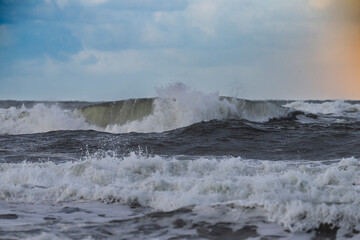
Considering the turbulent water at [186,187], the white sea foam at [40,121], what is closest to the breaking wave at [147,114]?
the white sea foam at [40,121]

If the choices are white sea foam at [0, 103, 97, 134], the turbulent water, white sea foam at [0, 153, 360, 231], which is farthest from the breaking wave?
white sea foam at [0, 153, 360, 231]

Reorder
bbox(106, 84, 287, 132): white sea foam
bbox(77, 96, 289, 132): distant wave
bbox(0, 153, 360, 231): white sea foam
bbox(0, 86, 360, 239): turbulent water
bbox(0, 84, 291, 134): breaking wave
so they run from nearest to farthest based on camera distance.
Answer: bbox(0, 86, 360, 239): turbulent water < bbox(0, 153, 360, 231): white sea foam < bbox(106, 84, 287, 132): white sea foam < bbox(77, 96, 289, 132): distant wave < bbox(0, 84, 291, 134): breaking wave

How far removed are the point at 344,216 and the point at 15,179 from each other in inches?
197

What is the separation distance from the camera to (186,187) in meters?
7.27

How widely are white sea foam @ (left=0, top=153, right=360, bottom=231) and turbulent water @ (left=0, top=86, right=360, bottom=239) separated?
0.01 meters

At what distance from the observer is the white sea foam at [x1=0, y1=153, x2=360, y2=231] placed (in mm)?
5781

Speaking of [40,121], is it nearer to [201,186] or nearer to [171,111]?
[171,111]

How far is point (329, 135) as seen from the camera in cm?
1447

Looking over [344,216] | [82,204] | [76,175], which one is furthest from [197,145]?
[344,216]

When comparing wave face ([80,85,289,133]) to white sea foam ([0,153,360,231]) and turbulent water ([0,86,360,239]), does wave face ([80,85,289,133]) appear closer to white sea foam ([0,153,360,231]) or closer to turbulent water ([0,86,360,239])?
turbulent water ([0,86,360,239])

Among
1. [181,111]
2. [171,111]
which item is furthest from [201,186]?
[171,111]

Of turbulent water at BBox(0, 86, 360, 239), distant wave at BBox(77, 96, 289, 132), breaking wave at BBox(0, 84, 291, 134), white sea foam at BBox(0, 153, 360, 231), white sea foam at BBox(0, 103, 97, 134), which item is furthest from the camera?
white sea foam at BBox(0, 103, 97, 134)

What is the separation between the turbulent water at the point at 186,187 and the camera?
5.60 meters

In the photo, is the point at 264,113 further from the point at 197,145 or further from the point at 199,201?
the point at 199,201
